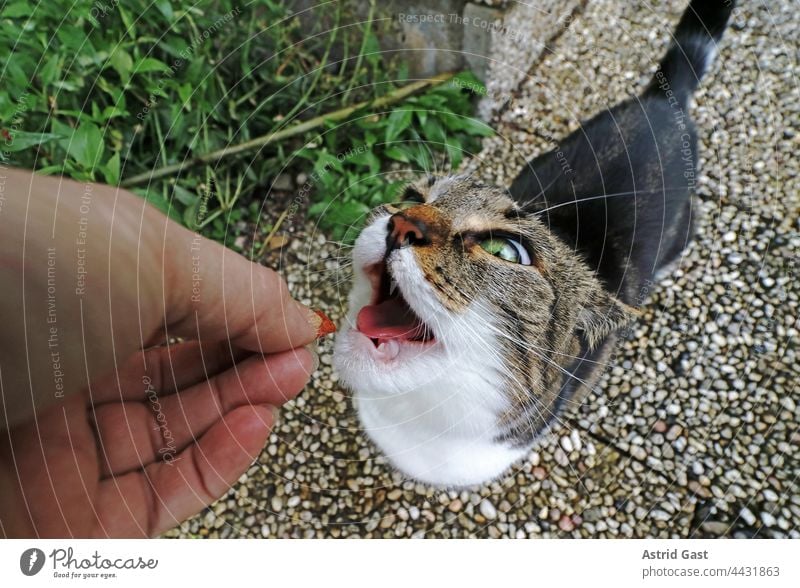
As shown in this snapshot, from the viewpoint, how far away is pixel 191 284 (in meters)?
0.72

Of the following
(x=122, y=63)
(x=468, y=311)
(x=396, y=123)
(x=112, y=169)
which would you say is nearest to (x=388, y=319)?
(x=468, y=311)

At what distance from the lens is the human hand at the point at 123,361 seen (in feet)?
2.33

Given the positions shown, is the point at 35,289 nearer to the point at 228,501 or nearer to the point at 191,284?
the point at 191,284

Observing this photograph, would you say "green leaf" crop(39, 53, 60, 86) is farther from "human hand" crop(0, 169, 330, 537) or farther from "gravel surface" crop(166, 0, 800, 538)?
"gravel surface" crop(166, 0, 800, 538)

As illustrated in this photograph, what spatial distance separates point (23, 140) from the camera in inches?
33.4

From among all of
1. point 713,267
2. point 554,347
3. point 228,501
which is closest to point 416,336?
point 554,347

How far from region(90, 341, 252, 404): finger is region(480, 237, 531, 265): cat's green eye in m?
0.40

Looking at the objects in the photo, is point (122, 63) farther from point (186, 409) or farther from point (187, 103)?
point (186, 409)

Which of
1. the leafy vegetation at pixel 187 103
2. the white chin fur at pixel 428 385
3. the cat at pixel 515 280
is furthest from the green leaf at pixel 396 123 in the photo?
the white chin fur at pixel 428 385

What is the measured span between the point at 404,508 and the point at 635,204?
0.74 m

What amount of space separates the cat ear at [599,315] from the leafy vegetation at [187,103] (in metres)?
0.42

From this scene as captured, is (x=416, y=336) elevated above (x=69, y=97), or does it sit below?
below

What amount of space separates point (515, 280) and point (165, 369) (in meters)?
0.57

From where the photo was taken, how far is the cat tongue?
73 cm
